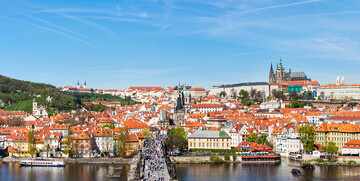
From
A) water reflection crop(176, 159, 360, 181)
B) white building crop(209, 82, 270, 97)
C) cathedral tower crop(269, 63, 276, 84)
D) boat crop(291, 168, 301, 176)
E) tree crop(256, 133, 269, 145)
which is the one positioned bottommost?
water reflection crop(176, 159, 360, 181)

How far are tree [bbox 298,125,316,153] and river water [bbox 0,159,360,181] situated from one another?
3994mm

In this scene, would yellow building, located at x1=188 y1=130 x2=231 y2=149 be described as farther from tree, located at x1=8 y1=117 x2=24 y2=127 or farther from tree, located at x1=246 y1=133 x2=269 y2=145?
tree, located at x1=8 y1=117 x2=24 y2=127

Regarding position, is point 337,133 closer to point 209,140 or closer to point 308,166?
point 308,166

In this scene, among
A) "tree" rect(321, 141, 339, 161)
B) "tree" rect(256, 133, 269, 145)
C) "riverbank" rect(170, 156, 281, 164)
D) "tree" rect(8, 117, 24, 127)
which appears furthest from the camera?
"tree" rect(8, 117, 24, 127)

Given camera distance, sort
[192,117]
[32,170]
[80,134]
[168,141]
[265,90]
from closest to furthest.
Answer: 1. [32,170]
2. [80,134]
3. [168,141]
4. [192,117]
5. [265,90]

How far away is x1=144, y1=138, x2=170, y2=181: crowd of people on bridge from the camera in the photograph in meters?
29.7

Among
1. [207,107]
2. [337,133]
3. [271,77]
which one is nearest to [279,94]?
[271,77]

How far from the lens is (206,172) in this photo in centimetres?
4044

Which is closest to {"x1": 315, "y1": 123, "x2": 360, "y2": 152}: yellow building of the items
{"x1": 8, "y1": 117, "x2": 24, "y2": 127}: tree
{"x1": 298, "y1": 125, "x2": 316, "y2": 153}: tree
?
{"x1": 298, "y1": 125, "x2": 316, "y2": 153}: tree

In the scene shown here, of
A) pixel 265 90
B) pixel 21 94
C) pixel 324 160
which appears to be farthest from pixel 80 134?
pixel 265 90

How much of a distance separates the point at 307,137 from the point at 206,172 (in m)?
14.8

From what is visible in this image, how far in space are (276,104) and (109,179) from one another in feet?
210

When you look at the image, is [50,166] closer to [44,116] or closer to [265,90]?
[44,116]

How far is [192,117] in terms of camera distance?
3081 inches
